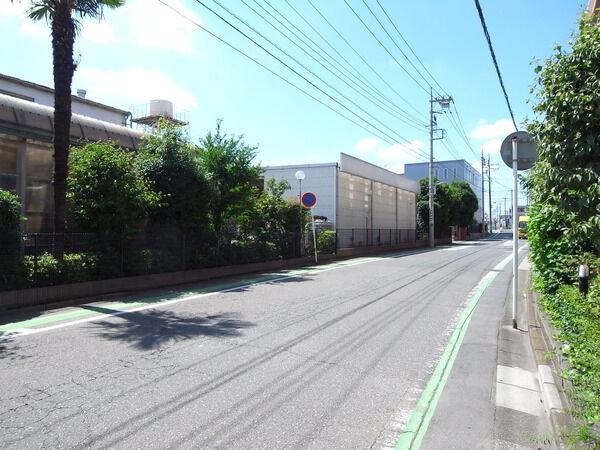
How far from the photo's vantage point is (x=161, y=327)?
24.4 feet

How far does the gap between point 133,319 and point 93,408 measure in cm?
424

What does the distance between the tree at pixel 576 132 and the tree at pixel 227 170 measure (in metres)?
12.4

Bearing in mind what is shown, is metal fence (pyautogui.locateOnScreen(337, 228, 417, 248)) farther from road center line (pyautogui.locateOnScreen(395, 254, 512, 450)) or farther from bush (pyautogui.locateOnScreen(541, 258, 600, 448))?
bush (pyautogui.locateOnScreen(541, 258, 600, 448))

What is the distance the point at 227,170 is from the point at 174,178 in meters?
2.89

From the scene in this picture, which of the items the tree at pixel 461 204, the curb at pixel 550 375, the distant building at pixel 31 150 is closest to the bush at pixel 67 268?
the distant building at pixel 31 150

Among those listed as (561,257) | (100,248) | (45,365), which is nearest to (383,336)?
(561,257)

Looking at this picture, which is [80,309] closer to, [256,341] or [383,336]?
[256,341]

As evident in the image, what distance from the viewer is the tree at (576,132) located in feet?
13.4

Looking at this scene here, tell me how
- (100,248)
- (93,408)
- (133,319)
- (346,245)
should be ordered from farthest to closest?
(346,245) → (100,248) → (133,319) → (93,408)

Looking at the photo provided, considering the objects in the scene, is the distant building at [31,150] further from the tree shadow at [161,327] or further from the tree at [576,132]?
the tree at [576,132]

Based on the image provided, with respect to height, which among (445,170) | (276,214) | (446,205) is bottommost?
(276,214)

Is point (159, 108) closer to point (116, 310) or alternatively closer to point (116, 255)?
point (116, 255)

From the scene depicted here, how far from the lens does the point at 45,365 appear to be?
5363 millimetres

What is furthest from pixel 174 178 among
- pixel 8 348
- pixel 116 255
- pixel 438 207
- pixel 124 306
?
pixel 438 207
